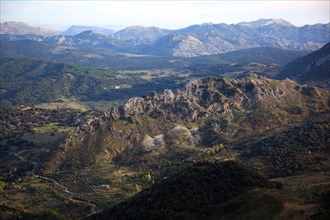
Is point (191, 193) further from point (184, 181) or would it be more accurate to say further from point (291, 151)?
point (291, 151)

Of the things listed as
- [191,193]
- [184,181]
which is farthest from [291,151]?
[191,193]

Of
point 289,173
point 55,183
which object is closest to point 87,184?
point 55,183

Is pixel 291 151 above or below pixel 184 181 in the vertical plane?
below

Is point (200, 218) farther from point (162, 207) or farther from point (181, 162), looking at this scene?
point (181, 162)

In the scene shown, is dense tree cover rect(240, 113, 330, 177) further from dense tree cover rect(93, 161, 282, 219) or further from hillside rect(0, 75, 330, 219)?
dense tree cover rect(93, 161, 282, 219)

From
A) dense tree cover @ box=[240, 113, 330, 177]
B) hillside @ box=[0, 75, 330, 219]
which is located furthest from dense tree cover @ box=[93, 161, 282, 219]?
dense tree cover @ box=[240, 113, 330, 177]

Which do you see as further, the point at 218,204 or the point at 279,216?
the point at 218,204
